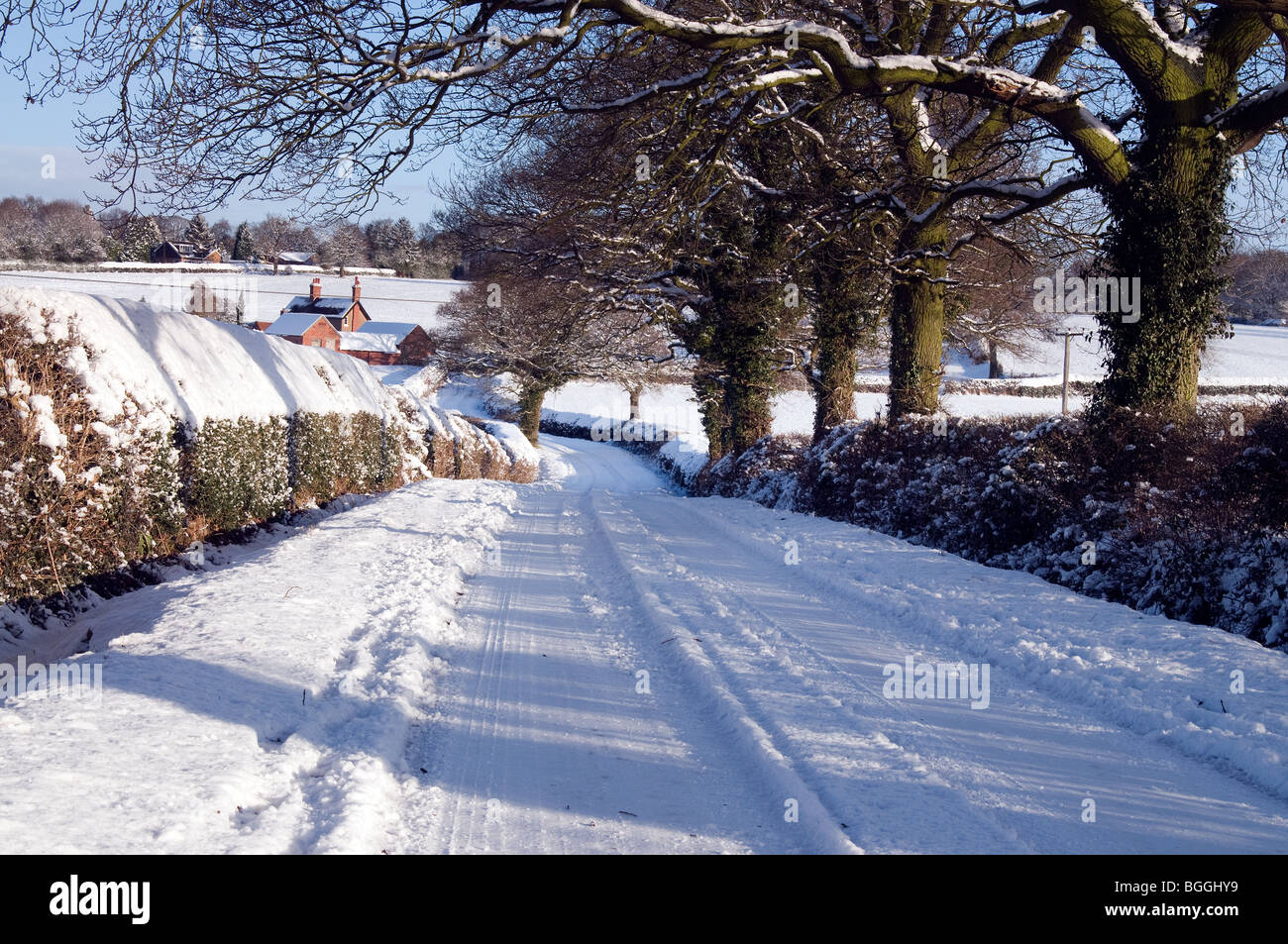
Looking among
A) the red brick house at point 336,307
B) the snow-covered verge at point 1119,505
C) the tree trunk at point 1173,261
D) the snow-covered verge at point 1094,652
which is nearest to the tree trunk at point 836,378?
the snow-covered verge at point 1119,505

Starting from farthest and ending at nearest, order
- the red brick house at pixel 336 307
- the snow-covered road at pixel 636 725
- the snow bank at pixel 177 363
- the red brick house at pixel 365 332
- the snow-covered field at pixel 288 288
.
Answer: the red brick house at pixel 336 307, the red brick house at pixel 365 332, the snow-covered field at pixel 288 288, the snow bank at pixel 177 363, the snow-covered road at pixel 636 725

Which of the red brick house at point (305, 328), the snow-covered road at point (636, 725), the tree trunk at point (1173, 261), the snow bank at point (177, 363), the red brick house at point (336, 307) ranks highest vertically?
the red brick house at point (336, 307)

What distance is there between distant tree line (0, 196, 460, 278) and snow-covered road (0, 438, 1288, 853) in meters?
4.24

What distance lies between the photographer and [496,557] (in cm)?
1052

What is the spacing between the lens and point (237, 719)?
4.66m

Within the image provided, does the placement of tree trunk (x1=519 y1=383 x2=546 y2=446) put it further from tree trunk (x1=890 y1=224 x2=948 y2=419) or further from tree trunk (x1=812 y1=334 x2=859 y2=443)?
tree trunk (x1=890 y1=224 x2=948 y2=419)

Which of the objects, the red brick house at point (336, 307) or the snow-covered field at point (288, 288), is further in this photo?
the red brick house at point (336, 307)

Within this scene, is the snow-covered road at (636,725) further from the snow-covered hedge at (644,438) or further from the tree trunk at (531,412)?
the tree trunk at (531,412)

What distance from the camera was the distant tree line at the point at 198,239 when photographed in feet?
30.8

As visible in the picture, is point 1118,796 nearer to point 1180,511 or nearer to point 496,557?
point 1180,511

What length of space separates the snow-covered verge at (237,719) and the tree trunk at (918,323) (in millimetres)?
9881
